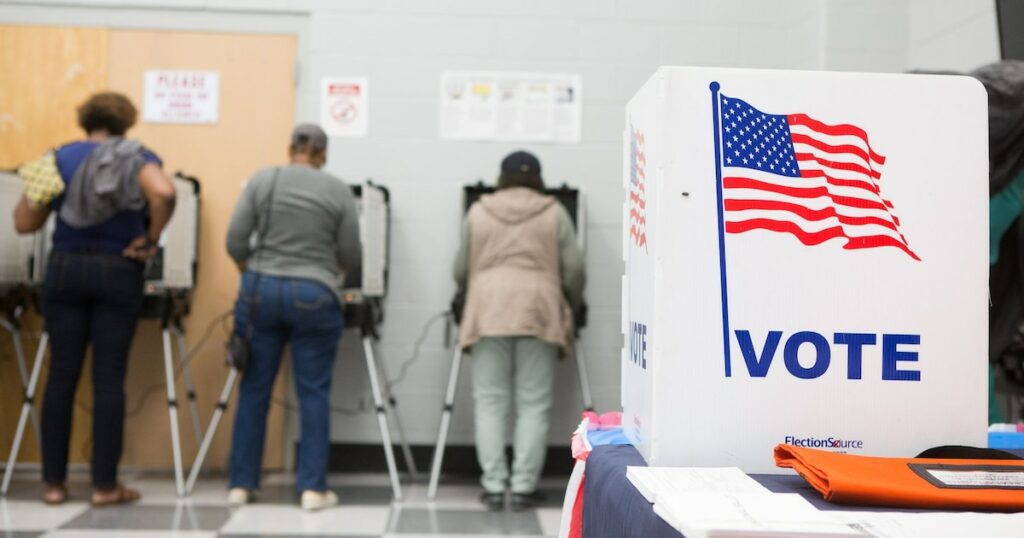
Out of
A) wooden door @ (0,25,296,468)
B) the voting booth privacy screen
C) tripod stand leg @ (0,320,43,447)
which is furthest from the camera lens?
wooden door @ (0,25,296,468)

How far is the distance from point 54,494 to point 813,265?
313 cm

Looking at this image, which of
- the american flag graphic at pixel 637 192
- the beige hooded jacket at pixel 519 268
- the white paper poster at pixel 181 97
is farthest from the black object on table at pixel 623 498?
the white paper poster at pixel 181 97

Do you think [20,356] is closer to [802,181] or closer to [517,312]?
[517,312]

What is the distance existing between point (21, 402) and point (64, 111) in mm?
1254

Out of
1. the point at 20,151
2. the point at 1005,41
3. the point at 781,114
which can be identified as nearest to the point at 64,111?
the point at 20,151

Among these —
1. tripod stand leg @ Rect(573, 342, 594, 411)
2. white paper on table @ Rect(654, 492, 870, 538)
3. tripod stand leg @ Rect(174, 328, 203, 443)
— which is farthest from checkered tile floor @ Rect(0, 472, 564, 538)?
white paper on table @ Rect(654, 492, 870, 538)

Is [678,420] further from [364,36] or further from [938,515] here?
[364,36]

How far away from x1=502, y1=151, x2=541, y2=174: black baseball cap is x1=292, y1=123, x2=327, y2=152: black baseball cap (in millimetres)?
695

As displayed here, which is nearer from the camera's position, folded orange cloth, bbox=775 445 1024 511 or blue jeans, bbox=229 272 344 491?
folded orange cloth, bbox=775 445 1024 511

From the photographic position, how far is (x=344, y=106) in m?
4.00

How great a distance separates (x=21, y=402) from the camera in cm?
389

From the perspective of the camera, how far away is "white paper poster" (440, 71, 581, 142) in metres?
4.02

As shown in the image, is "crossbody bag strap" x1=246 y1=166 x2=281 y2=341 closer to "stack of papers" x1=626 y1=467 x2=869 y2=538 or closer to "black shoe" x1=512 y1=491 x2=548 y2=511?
"black shoe" x1=512 y1=491 x2=548 y2=511

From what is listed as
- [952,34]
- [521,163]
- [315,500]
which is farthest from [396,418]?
[952,34]
